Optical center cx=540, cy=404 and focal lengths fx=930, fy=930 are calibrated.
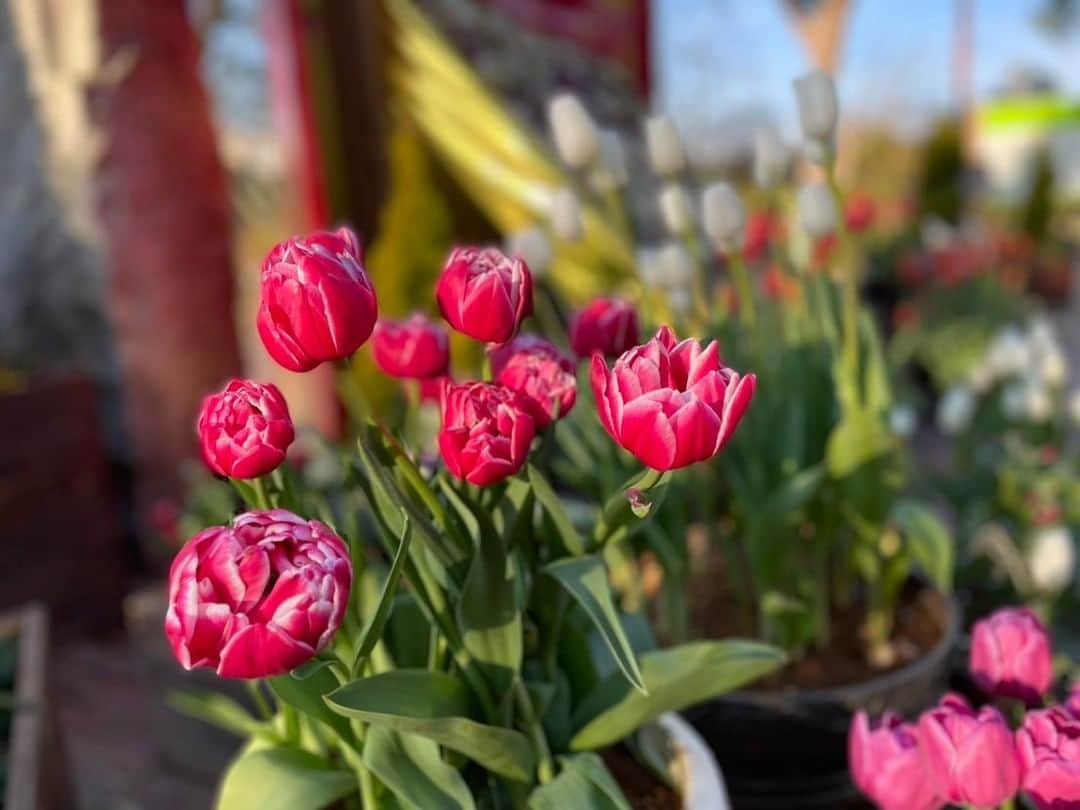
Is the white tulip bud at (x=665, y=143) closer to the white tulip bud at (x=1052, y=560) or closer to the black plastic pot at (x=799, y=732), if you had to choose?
the black plastic pot at (x=799, y=732)

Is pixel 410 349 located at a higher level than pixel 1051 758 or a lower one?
higher

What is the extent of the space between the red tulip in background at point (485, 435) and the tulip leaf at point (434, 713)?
13 centimetres

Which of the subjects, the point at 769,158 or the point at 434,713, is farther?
the point at 769,158

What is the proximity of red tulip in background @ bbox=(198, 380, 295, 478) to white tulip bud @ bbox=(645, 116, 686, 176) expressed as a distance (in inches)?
20.2

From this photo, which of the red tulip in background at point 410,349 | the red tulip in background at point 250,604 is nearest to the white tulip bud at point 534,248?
the red tulip in background at point 410,349

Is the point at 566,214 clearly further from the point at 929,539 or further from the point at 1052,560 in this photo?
the point at 1052,560

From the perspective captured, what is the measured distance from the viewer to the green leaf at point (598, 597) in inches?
20.3

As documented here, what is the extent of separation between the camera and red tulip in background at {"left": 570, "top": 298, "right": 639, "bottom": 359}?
0.65 m

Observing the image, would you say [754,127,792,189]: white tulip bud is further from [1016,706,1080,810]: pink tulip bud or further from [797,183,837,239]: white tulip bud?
[1016,706,1080,810]: pink tulip bud

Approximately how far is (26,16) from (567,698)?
2422 mm

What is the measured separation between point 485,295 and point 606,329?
172 mm

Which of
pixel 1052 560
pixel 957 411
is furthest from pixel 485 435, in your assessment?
pixel 957 411

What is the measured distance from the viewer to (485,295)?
0.50 metres

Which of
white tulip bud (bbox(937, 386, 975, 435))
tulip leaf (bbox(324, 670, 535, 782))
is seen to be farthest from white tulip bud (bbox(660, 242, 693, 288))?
white tulip bud (bbox(937, 386, 975, 435))
